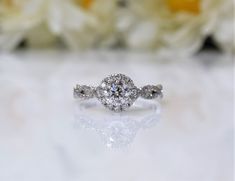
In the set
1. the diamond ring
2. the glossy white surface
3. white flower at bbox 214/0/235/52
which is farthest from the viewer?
white flower at bbox 214/0/235/52

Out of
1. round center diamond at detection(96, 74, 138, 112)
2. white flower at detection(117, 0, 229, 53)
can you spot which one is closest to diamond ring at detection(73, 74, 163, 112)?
round center diamond at detection(96, 74, 138, 112)

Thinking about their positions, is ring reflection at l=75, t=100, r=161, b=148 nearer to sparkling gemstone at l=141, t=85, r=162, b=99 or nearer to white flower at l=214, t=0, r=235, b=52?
sparkling gemstone at l=141, t=85, r=162, b=99

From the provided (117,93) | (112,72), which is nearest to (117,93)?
(117,93)

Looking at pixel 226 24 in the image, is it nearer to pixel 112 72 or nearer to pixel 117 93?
pixel 112 72

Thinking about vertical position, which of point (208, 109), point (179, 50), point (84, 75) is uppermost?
point (179, 50)

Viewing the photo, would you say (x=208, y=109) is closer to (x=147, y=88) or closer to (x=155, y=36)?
(x=147, y=88)

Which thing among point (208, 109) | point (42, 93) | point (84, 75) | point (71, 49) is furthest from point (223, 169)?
point (71, 49)

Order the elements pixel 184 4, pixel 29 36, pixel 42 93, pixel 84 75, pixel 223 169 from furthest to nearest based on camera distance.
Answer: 1. pixel 29 36
2. pixel 184 4
3. pixel 84 75
4. pixel 42 93
5. pixel 223 169
